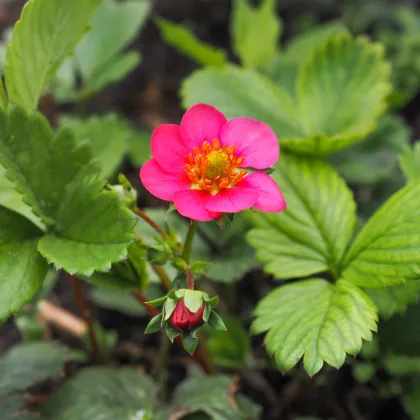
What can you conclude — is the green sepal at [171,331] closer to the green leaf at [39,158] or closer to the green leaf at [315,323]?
the green leaf at [315,323]

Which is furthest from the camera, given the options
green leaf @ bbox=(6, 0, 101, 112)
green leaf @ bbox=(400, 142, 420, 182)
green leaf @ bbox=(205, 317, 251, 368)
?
green leaf @ bbox=(205, 317, 251, 368)

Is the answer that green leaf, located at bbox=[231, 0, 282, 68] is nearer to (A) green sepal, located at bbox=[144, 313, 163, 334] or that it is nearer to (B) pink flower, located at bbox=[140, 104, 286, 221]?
(B) pink flower, located at bbox=[140, 104, 286, 221]

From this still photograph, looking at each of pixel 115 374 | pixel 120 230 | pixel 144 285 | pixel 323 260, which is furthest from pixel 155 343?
pixel 120 230

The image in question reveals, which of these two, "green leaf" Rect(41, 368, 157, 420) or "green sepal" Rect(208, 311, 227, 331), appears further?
"green leaf" Rect(41, 368, 157, 420)

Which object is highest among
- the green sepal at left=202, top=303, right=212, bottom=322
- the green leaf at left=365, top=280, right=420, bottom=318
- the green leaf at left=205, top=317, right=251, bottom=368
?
the green sepal at left=202, top=303, right=212, bottom=322

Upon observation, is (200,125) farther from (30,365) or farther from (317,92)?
(30,365)

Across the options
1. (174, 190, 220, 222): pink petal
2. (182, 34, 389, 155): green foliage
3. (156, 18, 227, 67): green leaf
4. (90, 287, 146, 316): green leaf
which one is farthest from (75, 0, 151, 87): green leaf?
(174, 190, 220, 222): pink petal

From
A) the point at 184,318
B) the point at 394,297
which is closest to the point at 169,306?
the point at 184,318
